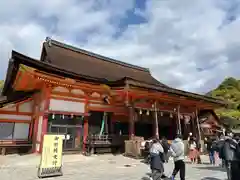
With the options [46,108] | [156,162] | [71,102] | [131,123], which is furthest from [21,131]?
[156,162]

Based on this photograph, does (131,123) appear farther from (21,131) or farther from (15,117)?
(15,117)

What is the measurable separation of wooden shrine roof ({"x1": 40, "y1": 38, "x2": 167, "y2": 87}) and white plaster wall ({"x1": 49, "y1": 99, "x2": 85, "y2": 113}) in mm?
2656

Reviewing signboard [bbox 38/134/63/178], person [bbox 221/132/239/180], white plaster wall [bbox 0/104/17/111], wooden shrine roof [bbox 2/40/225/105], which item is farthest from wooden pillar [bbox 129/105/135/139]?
white plaster wall [bbox 0/104/17/111]

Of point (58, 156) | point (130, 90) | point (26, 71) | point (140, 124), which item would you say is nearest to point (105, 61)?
point (140, 124)

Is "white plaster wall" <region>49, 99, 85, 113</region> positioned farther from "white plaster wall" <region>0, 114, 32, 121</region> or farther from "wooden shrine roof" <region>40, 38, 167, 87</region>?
"white plaster wall" <region>0, 114, 32, 121</region>

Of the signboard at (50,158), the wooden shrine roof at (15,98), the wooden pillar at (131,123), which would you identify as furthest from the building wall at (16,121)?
the signboard at (50,158)

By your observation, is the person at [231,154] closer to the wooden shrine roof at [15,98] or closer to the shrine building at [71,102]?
the shrine building at [71,102]

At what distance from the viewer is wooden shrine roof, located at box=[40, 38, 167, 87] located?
17.0m

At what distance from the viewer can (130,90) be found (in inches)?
530

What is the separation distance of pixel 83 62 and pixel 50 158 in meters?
12.6

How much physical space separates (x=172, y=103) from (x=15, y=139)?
38.3 feet

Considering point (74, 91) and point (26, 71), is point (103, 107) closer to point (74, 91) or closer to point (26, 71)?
point (74, 91)

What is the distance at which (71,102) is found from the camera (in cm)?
1380

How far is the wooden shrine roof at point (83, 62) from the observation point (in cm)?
1699
